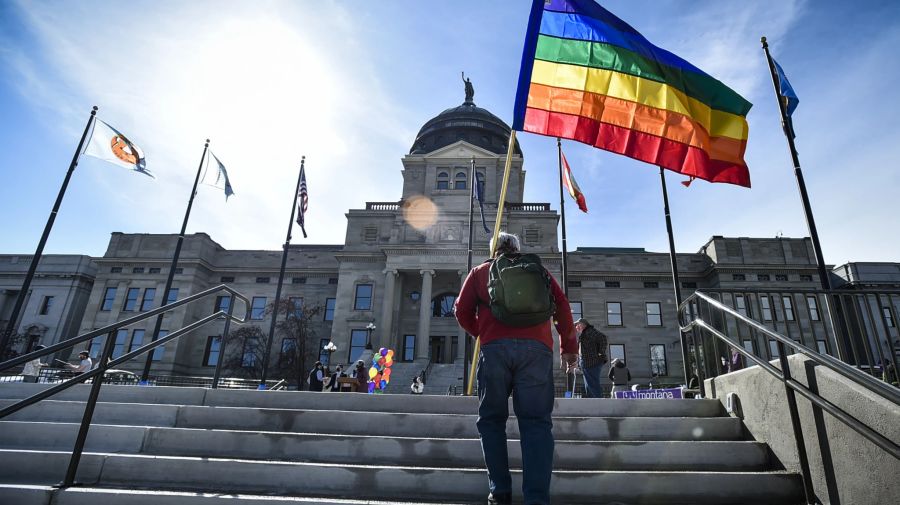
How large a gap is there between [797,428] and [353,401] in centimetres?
422

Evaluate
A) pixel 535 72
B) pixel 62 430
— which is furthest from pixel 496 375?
pixel 535 72

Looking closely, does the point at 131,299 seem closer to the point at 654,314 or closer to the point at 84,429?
the point at 84,429

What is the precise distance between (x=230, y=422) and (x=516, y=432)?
2.98 meters

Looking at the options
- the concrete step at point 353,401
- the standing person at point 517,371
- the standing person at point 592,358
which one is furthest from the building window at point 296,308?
the standing person at point 517,371

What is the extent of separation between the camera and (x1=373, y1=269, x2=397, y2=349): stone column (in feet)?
107

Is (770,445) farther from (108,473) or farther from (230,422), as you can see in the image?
(108,473)

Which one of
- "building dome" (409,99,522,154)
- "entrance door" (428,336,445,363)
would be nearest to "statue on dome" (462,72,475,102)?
"building dome" (409,99,522,154)

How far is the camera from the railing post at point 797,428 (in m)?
3.61

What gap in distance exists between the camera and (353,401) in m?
5.29

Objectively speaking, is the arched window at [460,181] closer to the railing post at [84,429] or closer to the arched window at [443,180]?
the arched window at [443,180]

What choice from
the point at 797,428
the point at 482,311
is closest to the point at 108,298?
the point at 482,311

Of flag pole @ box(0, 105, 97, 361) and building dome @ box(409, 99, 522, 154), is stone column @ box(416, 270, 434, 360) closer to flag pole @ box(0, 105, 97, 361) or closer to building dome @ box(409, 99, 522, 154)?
building dome @ box(409, 99, 522, 154)

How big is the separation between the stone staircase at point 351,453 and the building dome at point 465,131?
42500mm

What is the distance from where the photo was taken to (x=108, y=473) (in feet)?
12.8
